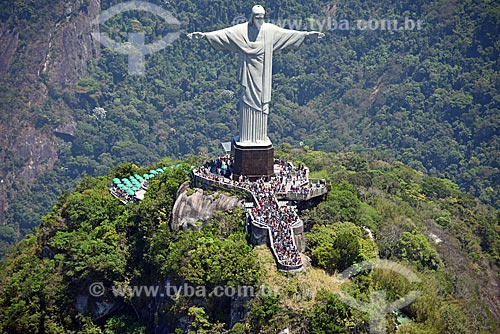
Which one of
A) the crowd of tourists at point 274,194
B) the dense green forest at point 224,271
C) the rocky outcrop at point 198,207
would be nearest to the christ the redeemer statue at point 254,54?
the crowd of tourists at point 274,194

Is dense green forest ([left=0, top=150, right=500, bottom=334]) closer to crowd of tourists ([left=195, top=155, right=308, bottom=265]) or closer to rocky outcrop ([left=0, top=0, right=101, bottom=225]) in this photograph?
crowd of tourists ([left=195, top=155, right=308, bottom=265])

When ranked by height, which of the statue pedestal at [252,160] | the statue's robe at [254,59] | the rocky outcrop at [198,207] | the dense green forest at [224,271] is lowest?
the dense green forest at [224,271]

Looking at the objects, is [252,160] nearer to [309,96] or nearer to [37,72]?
[309,96]

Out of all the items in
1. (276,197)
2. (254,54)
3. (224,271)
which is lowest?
(224,271)

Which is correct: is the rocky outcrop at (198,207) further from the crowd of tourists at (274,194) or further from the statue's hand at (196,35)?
the statue's hand at (196,35)

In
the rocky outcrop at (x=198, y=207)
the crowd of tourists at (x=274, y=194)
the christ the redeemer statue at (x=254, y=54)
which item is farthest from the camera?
the christ the redeemer statue at (x=254, y=54)

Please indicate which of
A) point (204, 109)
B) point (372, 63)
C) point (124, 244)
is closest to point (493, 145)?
point (372, 63)

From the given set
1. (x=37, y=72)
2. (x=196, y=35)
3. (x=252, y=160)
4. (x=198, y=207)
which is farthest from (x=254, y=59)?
(x=37, y=72)
